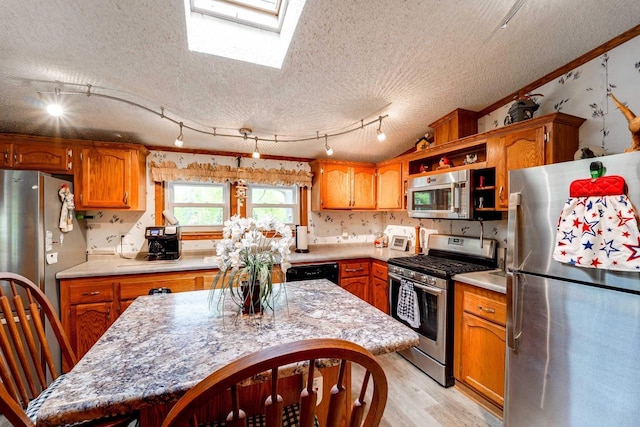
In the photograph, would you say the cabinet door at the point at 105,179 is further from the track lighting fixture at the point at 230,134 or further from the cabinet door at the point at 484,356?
the cabinet door at the point at 484,356

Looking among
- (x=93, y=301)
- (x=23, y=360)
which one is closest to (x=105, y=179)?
(x=93, y=301)

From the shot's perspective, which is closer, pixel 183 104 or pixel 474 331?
pixel 474 331

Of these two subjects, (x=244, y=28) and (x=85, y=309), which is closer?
(x=244, y=28)

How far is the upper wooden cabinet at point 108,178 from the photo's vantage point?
2564mm

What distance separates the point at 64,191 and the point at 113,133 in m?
0.72

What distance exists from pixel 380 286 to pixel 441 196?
1222 mm

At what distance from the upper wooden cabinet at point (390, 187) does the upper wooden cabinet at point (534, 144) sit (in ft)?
4.00

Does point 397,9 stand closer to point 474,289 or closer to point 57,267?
point 474,289

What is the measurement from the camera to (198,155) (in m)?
3.24

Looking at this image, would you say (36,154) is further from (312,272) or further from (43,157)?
(312,272)

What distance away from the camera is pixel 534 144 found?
6.48 feet

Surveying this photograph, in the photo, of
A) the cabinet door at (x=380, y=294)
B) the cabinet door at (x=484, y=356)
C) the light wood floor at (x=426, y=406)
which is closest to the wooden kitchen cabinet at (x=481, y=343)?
the cabinet door at (x=484, y=356)

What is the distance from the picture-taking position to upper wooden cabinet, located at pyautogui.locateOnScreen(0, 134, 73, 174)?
234 cm

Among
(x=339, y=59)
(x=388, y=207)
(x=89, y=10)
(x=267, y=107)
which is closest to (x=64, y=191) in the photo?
(x=89, y=10)
